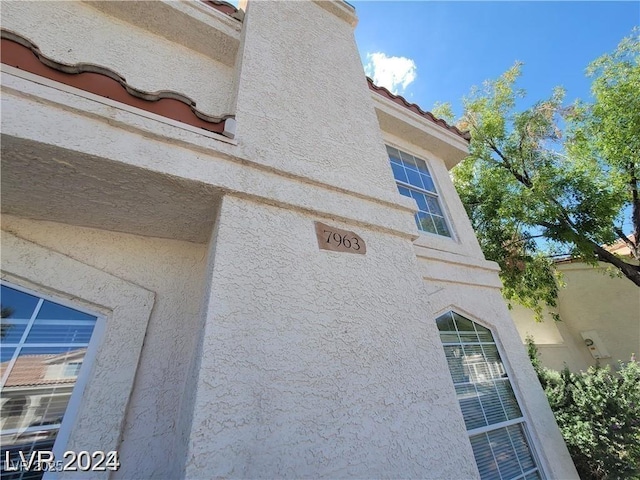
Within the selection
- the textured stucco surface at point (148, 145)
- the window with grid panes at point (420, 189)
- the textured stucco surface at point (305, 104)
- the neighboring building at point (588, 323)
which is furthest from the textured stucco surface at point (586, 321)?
the textured stucco surface at point (148, 145)

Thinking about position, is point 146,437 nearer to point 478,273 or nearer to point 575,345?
point 478,273

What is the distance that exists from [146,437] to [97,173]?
6.58 feet

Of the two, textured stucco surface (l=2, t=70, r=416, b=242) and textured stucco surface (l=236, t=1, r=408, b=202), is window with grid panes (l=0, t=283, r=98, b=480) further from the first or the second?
textured stucco surface (l=236, t=1, r=408, b=202)

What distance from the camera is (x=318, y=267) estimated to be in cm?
252

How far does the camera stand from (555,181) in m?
9.47

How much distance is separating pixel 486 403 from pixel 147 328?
175 inches

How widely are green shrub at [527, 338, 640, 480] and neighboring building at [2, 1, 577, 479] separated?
20.2ft

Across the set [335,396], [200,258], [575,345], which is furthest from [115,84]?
[575,345]

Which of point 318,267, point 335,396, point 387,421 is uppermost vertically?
point 318,267

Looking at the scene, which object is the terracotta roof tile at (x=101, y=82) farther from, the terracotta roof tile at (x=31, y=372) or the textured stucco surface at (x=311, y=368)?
the terracotta roof tile at (x=31, y=372)

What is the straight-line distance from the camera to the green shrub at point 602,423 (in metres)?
5.62

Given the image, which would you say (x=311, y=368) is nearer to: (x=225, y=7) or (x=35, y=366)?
(x=35, y=366)

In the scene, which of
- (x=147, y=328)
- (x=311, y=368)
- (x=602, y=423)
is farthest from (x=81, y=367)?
(x=602, y=423)

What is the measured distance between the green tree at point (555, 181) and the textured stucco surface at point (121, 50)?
9506 mm
